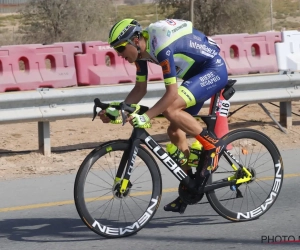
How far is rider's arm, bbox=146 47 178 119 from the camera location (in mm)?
5750

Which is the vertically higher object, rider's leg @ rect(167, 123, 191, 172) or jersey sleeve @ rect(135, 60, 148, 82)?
jersey sleeve @ rect(135, 60, 148, 82)

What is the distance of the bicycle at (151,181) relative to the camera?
5914 millimetres

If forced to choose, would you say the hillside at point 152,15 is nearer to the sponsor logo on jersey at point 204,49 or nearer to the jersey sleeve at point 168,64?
the sponsor logo on jersey at point 204,49

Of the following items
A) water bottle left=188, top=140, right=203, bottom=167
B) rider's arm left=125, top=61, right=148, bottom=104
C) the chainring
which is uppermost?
rider's arm left=125, top=61, right=148, bottom=104

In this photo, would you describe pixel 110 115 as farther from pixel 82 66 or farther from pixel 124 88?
pixel 82 66

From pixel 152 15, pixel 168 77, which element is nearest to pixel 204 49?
pixel 168 77

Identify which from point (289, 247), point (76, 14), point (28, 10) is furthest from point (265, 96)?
point (28, 10)

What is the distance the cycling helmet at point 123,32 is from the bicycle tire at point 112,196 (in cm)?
80

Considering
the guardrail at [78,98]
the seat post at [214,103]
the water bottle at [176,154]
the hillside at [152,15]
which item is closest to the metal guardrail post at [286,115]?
the guardrail at [78,98]

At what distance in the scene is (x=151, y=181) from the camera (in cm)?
617

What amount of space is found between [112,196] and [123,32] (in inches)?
56.0

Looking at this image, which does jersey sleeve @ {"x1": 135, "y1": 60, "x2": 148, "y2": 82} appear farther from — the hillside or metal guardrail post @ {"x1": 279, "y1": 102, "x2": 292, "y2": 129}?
the hillside

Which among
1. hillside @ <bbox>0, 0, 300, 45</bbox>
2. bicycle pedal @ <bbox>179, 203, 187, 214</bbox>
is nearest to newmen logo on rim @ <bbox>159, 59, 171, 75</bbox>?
bicycle pedal @ <bbox>179, 203, 187, 214</bbox>

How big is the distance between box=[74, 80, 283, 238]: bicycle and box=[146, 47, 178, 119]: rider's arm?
0.62 feet
